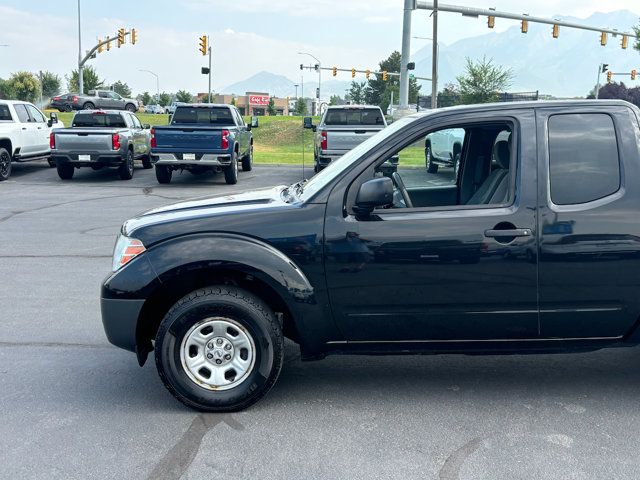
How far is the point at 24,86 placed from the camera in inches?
2522

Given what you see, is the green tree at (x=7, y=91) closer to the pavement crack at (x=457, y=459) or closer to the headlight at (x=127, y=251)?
the headlight at (x=127, y=251)

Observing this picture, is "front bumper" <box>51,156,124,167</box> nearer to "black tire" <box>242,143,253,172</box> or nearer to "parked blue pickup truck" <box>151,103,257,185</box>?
A: "parked blue pickup truck" <box>151,103,257,185</box>

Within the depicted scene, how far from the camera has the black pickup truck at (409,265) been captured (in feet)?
13.5

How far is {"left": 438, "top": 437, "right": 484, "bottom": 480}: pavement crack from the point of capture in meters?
3.43

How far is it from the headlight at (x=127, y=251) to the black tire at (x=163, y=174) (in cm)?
1326

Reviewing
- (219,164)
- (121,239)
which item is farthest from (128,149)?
(121,239)

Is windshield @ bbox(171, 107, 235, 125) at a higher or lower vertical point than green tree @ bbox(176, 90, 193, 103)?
lower

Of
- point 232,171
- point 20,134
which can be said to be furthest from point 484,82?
point 20,134

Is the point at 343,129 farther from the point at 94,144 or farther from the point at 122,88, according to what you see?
the point at 122,88

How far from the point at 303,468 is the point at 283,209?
4.94 ft

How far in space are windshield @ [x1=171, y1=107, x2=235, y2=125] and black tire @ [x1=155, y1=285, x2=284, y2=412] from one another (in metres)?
14.8

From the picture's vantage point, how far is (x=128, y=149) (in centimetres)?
1869

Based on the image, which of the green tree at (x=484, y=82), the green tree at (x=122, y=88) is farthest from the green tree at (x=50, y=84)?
the green tree at (x=484, y=82)

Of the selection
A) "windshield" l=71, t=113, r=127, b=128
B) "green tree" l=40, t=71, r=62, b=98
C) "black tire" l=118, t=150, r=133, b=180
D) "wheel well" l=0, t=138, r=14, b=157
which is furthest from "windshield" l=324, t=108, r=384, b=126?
"green tree" l=40, t=71, r=62, b=98
